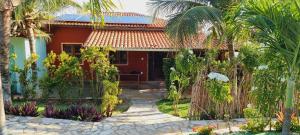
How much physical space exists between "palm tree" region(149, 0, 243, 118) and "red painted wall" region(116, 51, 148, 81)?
9.36 metres

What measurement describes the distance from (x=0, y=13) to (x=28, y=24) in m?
5.91

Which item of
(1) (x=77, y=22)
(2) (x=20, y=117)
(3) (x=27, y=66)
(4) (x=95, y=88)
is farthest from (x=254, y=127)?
(1) (x=77, y=22)

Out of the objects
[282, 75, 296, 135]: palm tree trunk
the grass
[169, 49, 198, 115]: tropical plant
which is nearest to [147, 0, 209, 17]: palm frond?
[169, 49, 198, 115]: tropical plant

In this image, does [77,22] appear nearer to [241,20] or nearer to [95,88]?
[95,88]

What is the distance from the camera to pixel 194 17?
12.3 m

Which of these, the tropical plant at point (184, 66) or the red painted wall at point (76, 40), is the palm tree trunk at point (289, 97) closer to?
the tropical plant at point (184, 66)

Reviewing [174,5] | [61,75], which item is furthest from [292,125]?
[61,75]

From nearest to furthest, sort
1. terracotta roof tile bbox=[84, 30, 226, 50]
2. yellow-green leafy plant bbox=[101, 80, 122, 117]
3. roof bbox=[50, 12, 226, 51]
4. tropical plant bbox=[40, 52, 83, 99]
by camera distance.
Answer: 1. yellow-green leafy plant bbox=[101, 80, 122, 117]
2. tropical plant bbox=[40, 52, 83, 99]
3. terracotta roof tile bbox=[84, 30, 226, 50]
4. roof bbox=[50, 12, 226, 51]

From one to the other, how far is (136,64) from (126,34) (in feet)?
7.50

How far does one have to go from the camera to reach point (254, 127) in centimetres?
902

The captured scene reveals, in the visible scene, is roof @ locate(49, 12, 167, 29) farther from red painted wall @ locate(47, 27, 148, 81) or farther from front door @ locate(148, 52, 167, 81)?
front door @ locate(148, 52, 167, 81)

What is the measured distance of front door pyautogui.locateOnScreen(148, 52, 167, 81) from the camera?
23719 millimetres

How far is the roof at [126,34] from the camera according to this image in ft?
63.7

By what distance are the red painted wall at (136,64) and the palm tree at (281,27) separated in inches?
627
